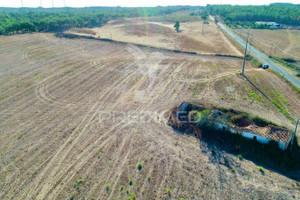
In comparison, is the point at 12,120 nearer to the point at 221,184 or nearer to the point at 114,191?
the point at 114,191

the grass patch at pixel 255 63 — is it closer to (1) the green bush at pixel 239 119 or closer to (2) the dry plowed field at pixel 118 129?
(2) the dry plowed field at pixel 118 129

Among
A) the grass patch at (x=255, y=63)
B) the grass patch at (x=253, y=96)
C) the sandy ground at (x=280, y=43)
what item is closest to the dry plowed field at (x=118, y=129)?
the grass patch at (x=253, y=96)

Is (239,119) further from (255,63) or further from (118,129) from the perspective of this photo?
(255,63)

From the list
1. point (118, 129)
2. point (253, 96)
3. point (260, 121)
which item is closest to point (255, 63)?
point (253, 96)

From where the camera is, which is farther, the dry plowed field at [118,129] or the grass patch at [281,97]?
the grass patch at [281,97]

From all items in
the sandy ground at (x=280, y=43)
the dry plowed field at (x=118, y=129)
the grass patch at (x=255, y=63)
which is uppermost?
the sandy ground at (x=280, y=43)

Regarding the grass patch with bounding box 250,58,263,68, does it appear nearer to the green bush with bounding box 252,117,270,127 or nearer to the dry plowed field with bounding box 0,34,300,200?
the dry plowed field with bounding box 0,34,300,200

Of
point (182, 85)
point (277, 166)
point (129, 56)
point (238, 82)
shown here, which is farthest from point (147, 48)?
point (277, 166)

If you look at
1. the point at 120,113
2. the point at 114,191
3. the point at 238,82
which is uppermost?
the point at 238,82

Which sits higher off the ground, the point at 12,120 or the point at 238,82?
the point at 238,82
